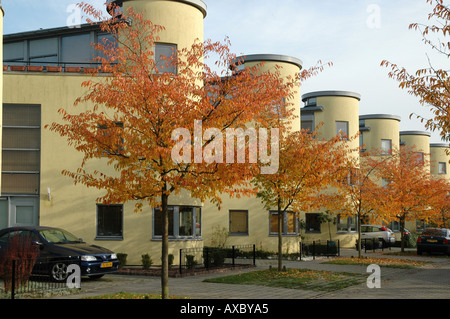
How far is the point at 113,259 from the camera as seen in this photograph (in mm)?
15961

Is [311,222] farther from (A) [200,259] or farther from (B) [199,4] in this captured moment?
(B) [199,4]

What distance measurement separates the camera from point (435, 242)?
2975 centimetres

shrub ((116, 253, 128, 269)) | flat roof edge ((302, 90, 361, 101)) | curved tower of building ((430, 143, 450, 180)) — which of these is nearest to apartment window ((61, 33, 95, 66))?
shrub ((116, 253, 128, 269))

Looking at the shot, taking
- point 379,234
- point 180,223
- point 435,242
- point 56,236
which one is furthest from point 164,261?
point 379,234

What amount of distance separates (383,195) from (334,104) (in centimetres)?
1394

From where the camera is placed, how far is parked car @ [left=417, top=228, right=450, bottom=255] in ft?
96.8

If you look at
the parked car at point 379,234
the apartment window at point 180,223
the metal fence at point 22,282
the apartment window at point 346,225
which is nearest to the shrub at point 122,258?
the apartment window at point 180,223

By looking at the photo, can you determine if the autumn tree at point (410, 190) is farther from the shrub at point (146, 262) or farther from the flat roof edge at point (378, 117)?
the flat roof edge at point (378, 117)

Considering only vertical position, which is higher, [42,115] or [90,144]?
[42,115]

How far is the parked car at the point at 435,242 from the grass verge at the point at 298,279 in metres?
12.9

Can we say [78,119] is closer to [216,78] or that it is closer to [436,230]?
[216,78]

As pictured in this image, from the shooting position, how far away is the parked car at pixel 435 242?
2950cm

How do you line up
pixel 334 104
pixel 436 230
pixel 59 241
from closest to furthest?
pixel 59 241 < pixel 436 230 < pixel 334 104
